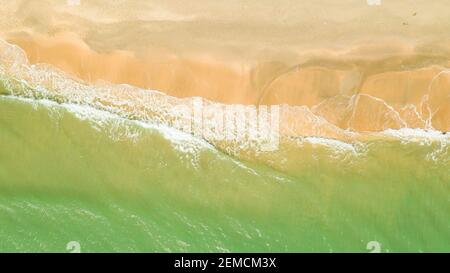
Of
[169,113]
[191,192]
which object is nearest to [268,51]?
[169,113]

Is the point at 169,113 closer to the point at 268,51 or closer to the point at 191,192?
the point at 191,192

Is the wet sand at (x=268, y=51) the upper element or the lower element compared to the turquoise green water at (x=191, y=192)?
upper

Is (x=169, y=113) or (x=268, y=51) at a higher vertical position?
(x=268, y=51)

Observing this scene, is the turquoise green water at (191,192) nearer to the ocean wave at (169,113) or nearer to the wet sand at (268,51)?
the ocean wave at (169,113)

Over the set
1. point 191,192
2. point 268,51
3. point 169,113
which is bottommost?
point 191,192

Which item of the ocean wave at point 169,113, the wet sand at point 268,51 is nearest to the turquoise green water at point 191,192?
the ocean wave at point 169,113

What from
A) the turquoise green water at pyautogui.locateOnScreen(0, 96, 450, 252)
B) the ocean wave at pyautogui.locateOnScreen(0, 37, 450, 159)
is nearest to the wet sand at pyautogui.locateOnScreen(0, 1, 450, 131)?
the ocean wave at pyautogui.locateOnScreen(0, 37, 450, 159)
